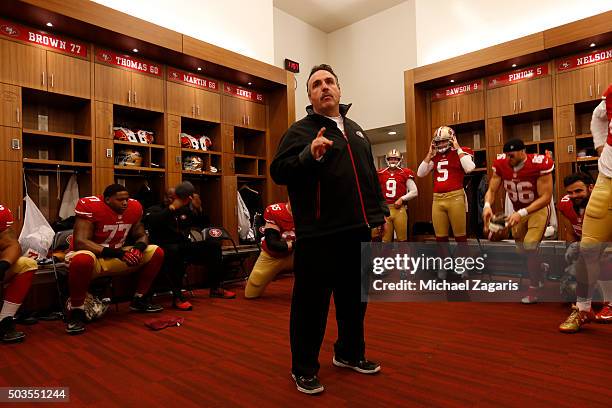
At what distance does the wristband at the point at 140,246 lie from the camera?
3.49m

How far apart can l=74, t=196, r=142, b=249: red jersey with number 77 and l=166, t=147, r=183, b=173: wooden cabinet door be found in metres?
1.86

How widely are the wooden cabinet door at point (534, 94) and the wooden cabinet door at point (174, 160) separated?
4786 millimetres

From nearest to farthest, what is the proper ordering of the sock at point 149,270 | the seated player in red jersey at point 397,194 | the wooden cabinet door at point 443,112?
the sock at point 149,270, the seated player in red jersey at point 397,194, the wooden cabinet door at point 443,112

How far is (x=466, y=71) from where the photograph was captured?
605 centimetres

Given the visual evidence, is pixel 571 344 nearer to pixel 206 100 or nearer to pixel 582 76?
pixel 582 76

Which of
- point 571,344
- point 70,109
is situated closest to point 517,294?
point 571,344

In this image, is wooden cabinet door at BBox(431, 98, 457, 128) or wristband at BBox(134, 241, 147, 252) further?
wooden cabinet door at BBox(431, 98, 457, 128)

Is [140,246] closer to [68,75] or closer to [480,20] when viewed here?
[68,75]

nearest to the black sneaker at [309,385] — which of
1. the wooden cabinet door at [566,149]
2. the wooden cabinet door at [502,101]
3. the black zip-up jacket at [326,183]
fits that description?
the black zip-up jacket at [326,183]

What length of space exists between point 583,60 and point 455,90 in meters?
1.72

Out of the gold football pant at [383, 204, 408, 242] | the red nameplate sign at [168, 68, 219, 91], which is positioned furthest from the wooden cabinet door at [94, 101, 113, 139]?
the gold football pant at [383, 204, 408, 242]

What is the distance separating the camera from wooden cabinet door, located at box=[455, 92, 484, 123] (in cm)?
634

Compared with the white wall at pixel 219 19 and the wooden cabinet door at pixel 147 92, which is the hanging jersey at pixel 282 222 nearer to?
the wooden cabinet door at pixel 147 92

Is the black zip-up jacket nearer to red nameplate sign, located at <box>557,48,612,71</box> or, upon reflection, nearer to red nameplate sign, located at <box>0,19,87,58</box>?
red nameplate sign, located at <box>0,19,87,58</box>
